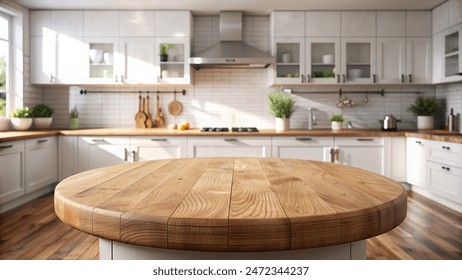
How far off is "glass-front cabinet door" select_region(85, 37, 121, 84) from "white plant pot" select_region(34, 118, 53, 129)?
71cm

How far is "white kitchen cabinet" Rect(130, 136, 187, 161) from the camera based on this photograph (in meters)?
4.44

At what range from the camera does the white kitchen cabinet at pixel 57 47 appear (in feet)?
15.7

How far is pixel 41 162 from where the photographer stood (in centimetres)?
424

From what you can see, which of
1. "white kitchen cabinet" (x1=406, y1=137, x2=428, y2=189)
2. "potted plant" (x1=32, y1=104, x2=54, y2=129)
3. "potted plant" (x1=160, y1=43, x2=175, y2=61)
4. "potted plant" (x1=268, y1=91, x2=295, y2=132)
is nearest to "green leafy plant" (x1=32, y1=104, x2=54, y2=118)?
"potted plant" (x1=32, y1=104, x2=54, y2=129)

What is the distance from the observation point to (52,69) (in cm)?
482

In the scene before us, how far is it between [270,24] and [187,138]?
1855 mm

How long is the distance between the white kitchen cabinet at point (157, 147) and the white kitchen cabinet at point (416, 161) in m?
2.53

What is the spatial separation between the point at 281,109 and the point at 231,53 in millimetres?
902

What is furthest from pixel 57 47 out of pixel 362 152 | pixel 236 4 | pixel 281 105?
pixel 362 152

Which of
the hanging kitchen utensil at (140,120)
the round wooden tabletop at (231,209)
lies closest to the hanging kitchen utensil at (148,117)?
the hanging kitchen utensil at (140,120)

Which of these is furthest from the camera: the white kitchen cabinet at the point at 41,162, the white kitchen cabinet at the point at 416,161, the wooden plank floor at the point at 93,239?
the white kitchen cabinet at the point at 416,161

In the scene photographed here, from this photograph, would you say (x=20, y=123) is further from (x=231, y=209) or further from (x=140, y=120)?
(x=231, y=209)

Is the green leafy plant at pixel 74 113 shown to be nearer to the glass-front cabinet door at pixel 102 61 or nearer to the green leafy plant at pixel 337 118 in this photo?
the glass-front cabinet door at pixel 102 61
